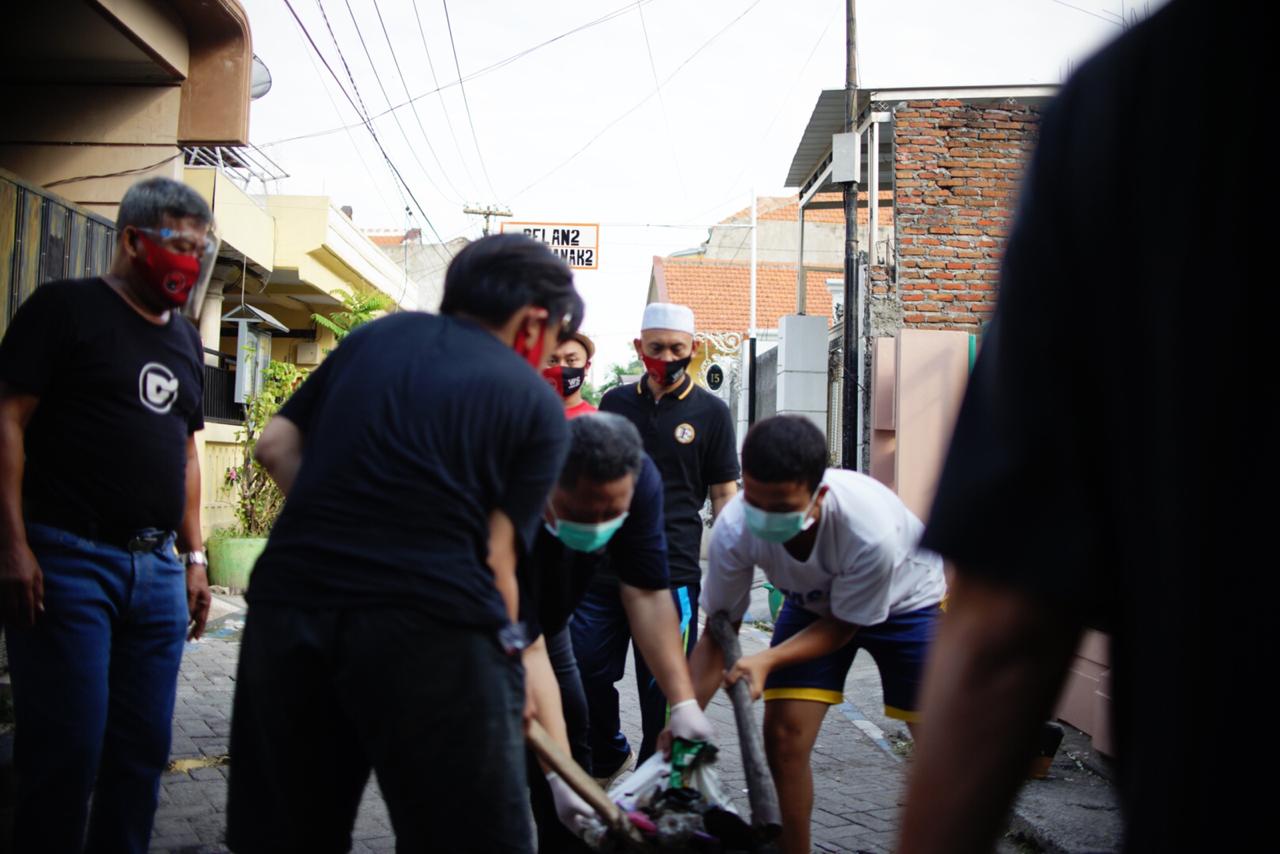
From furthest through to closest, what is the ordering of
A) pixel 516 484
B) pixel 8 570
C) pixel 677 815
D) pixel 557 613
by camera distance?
pixel 557 613 < pixel 677 815 < pixel 8 570 < pixel 516 484

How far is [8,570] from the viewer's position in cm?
287

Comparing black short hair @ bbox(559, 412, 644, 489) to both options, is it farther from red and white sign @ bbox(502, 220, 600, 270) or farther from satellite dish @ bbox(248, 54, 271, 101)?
red and white sign @ bbox(502, 220, 600, 270)

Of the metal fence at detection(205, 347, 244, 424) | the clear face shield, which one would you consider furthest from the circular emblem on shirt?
the metal fence at detection(205, 347, 244, 424)

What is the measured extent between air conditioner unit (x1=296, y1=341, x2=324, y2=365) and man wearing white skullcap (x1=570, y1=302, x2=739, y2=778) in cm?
1768

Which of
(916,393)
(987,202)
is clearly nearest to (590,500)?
(916,393)

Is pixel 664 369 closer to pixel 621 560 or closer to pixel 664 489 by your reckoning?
pixel 664 489

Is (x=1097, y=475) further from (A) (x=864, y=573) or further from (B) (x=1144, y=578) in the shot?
(A) (x=864, y=573)

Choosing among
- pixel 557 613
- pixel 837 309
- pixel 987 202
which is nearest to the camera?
pixel 557 613

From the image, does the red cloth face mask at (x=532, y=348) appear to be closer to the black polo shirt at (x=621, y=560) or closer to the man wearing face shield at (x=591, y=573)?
the man wearing face shield at (x=591, y=573)

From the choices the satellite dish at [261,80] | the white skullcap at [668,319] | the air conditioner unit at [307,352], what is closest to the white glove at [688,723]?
the white skullcap at [668,319]

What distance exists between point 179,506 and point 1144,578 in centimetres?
298

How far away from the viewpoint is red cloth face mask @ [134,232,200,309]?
3.20 m

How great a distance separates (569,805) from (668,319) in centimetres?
289

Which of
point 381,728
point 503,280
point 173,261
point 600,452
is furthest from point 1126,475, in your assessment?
point 173,261
